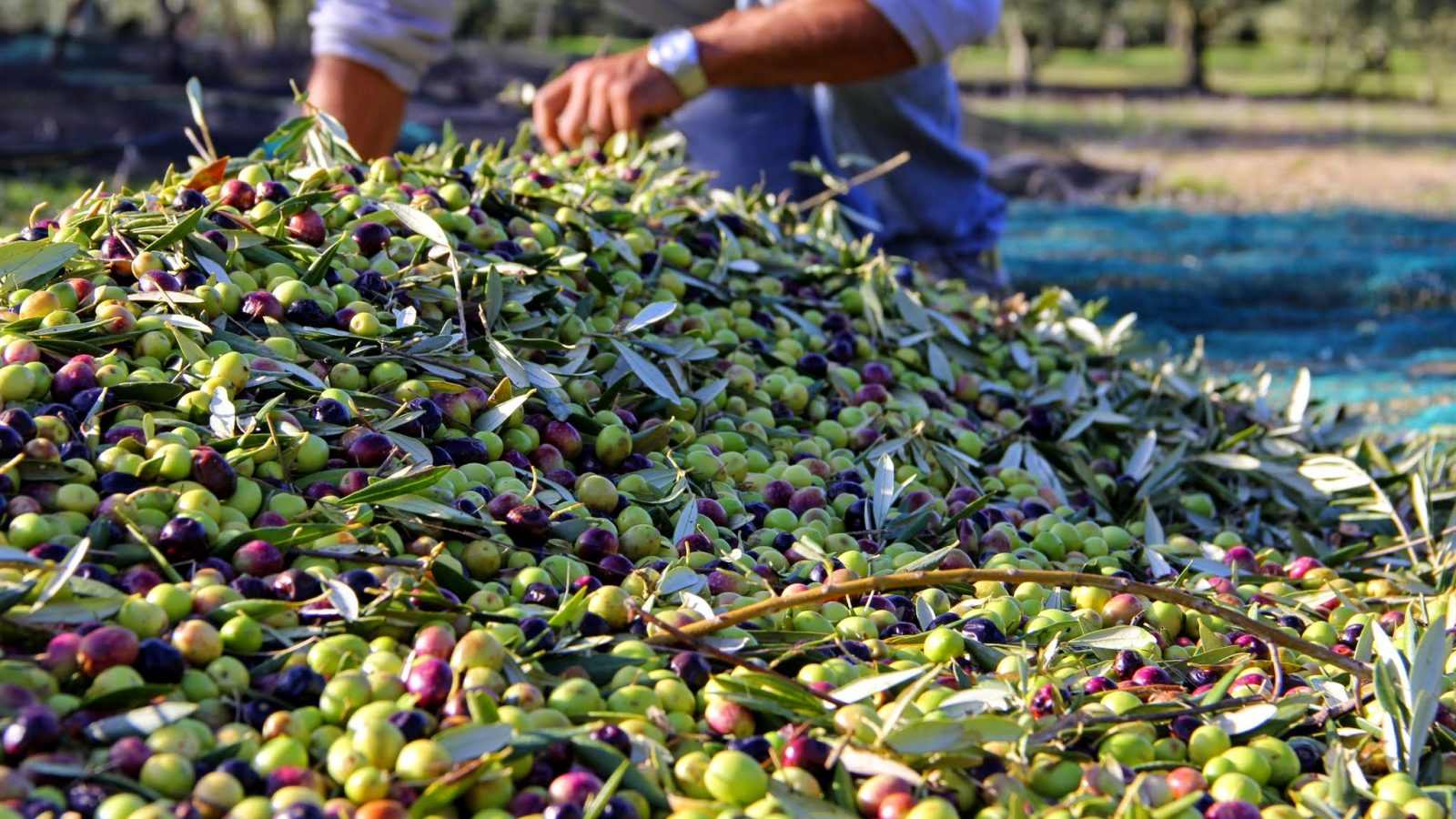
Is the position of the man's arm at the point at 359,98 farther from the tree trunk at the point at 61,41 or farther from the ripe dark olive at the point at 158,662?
the tree trunk at the point at 61,41

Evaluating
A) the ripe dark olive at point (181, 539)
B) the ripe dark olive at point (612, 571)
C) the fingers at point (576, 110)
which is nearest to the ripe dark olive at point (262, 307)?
the ripe dark olive at point (181, 539)

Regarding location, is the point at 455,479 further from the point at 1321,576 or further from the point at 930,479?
the point at 1321,576

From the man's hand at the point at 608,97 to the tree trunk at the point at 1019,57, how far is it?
1483 cm

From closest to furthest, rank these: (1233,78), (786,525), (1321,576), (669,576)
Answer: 1. (669,576)
2. (786,525)
3. (1321,576)
4. (1233,78)

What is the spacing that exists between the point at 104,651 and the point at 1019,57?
19473mm

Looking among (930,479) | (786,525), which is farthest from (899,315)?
(786,525)

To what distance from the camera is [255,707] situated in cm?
121

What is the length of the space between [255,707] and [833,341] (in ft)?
4.74

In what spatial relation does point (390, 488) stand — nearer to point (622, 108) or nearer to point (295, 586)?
point (295, 586)

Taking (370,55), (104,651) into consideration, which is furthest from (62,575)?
(370,55)

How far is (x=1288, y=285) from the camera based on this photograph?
197 inches

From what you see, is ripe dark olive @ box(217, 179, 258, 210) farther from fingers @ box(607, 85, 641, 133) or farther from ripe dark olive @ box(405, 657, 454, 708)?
fingers @ box(607, 85, 641, 133)

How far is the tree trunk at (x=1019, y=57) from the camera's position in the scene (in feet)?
58.9

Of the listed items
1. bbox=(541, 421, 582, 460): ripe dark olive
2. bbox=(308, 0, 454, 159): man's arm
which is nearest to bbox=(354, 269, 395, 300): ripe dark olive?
bbox=(541, 421, 582, 460): ripe dark olive
